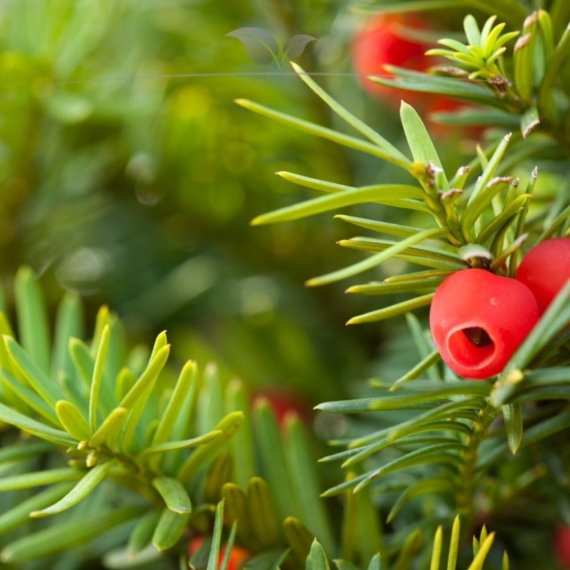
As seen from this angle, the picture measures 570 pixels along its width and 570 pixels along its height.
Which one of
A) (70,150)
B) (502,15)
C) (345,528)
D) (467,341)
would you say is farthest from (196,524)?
(70,150)

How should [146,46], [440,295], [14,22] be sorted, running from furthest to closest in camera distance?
[146,46] → [14,22] → [440,295]

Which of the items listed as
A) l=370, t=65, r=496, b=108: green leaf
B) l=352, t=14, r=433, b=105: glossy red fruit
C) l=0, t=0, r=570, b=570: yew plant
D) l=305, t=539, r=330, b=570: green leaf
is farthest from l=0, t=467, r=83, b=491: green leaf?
l=352, t=14, r=433, b=105: glossy red fruit

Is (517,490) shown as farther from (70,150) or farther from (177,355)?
(70,150)

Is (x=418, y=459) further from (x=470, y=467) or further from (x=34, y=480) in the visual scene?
(x=34, y=480)

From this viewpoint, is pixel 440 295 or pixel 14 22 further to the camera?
pixel 14 22

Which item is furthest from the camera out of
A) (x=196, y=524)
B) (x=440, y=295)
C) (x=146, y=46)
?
(x=146, y=46)

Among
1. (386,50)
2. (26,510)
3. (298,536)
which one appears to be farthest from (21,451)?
(386,50)
